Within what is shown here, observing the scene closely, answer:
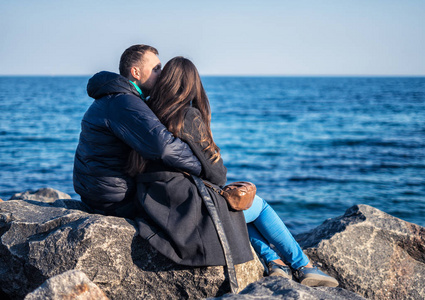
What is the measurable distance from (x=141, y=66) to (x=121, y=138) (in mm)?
808

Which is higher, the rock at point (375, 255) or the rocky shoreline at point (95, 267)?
the rocky shoreline at point (95, 267)

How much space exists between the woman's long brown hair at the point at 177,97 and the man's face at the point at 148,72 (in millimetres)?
327

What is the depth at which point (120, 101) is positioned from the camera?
3248 mm

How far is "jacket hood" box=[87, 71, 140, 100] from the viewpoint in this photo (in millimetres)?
3354

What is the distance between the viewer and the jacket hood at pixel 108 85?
335cm

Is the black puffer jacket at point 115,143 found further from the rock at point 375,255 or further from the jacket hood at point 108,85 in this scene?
the rock at point 375,255

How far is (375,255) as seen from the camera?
4434 millimetres

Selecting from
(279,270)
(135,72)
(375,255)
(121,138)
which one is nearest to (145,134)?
(121,138)

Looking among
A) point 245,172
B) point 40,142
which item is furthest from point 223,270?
point 40,142

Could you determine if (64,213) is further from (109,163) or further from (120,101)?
(120,101)

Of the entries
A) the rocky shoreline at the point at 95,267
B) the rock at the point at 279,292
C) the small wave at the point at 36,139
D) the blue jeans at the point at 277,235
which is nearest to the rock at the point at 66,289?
→ the rocky shoreline at the point at 95,267

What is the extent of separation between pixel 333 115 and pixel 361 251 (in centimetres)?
3009

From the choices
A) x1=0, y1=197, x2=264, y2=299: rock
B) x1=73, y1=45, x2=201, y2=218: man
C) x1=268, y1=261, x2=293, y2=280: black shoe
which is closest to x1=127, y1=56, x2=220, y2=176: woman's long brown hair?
x1=73, y1=45, x2=201, y2=218: man

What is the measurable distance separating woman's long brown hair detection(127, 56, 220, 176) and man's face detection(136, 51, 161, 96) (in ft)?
1.07
